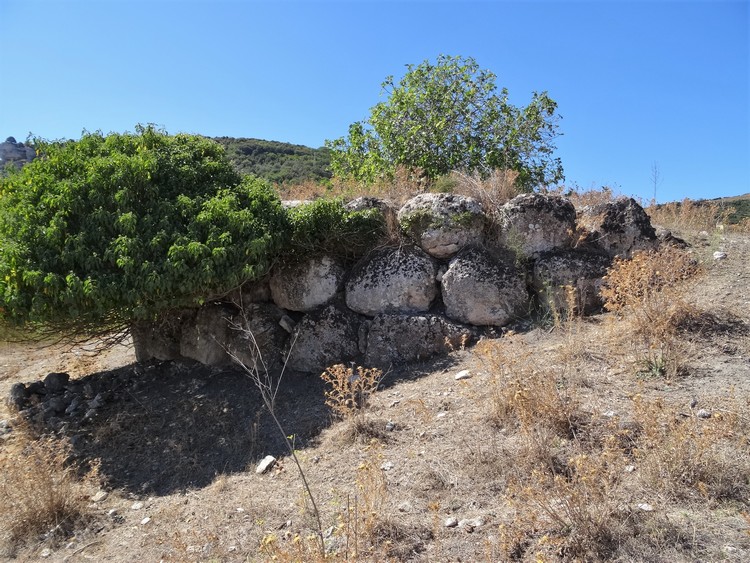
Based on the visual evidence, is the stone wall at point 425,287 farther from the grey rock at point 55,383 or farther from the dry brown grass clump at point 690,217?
the dry brown grass clump at point 690,217

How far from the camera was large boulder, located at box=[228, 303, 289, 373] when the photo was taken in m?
5.89

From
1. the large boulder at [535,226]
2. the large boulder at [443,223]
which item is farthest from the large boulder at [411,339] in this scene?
the large boulder at [535,226]

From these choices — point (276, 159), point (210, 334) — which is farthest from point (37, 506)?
point (276, 159)

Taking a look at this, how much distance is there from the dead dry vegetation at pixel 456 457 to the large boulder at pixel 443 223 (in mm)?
1134

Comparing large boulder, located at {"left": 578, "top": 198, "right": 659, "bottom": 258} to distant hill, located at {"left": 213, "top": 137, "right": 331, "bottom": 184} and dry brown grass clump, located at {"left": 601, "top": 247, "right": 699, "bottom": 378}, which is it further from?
distant hill, located at {"left": 213, "top": 137, "right": 331, "bottom": 184}

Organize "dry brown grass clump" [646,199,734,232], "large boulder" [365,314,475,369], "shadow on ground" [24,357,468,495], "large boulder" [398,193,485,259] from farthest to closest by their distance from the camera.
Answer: "dry brown grass clump" [646,199,734,232] → "large boulder" [398,193,485,259] → "large boulder" [365,314,475,369] → "shadow on ground" [24,357,468,495]

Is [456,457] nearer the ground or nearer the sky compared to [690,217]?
nearer the ground

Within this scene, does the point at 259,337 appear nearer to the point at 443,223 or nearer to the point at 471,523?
the point at 443,223

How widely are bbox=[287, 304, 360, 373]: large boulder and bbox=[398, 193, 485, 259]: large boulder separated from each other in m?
1.14

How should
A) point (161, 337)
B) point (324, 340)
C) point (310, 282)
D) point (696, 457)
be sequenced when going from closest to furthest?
→ point (696, 457)
point (324, 340)
point (310, 282)
point (161, 337)

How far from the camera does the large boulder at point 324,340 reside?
5.71 meters

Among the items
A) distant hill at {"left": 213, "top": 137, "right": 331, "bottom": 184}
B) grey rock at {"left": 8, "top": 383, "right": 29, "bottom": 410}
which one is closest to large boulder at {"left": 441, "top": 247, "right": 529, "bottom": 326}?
grey rock at {"left": 8, "top": 383, "right": 29, "bottom": 410}

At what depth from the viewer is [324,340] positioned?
5.75m

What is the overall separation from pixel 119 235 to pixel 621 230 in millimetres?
5111
